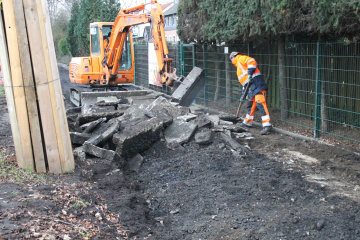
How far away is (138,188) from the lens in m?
5.84

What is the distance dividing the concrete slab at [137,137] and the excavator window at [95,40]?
23.9 ft

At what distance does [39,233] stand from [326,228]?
9.62ft

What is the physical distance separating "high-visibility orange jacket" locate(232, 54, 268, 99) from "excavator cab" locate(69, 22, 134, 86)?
5578 millimetres

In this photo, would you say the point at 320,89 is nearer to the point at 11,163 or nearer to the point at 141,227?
the point at 141,227

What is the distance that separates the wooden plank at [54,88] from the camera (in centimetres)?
506

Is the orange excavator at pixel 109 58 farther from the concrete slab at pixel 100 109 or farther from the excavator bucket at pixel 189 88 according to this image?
the concrete slab at pixel 100 109

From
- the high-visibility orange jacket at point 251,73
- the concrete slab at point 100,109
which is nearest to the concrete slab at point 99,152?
the concrete slab at point 100,109

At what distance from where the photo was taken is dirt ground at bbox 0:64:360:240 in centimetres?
380

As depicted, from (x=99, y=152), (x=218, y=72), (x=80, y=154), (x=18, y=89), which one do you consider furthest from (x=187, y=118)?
A: (x=18, y=89)

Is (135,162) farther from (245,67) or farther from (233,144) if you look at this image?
(245,67)

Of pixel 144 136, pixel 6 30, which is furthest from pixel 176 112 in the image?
pixel 6 30

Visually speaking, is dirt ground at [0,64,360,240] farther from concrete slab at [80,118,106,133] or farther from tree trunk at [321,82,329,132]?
concrete slab at [80,118,106,133]

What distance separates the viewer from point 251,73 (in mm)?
9180

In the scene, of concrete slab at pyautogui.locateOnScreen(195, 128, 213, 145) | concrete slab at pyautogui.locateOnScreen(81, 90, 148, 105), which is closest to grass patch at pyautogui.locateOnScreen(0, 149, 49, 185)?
concrete slab at pyautogui.locateOnScreen(195, 128, 213, 145)
